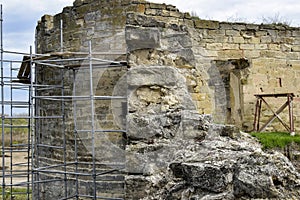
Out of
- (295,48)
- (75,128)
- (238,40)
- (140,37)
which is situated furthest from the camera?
(295,48)

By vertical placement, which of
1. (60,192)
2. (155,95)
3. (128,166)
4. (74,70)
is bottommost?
(60,192)

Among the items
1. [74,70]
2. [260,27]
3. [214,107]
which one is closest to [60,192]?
[74,70]

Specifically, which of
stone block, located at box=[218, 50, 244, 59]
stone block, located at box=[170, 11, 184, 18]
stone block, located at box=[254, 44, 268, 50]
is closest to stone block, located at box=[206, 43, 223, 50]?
stone block, located at box=[218, 50, 244, 59]

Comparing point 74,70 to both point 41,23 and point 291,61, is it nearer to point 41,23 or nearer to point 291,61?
point 41,23

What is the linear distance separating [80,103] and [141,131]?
4.60 meters

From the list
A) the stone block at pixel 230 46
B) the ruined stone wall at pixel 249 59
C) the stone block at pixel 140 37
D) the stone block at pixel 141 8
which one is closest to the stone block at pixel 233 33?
the ruined stone wall at pixel 249 59

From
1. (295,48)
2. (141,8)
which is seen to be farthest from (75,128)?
(295,48)

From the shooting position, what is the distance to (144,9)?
7453 mm

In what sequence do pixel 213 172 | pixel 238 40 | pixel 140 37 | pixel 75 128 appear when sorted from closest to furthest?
pixel 213 172 → pixel 140 37 → pixel 75 128 → pixel 238 40

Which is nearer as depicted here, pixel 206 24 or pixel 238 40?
pixel 206 24

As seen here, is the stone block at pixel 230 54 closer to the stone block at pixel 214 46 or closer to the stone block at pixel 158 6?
the stone block at pixel 214 46

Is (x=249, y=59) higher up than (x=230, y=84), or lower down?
higher up

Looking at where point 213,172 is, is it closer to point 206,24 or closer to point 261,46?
point 206,24

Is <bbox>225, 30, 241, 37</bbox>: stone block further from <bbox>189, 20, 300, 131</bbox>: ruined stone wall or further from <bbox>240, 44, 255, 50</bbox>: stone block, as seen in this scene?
<bbox>240, 44, 255, 50</bbox>: stone block
